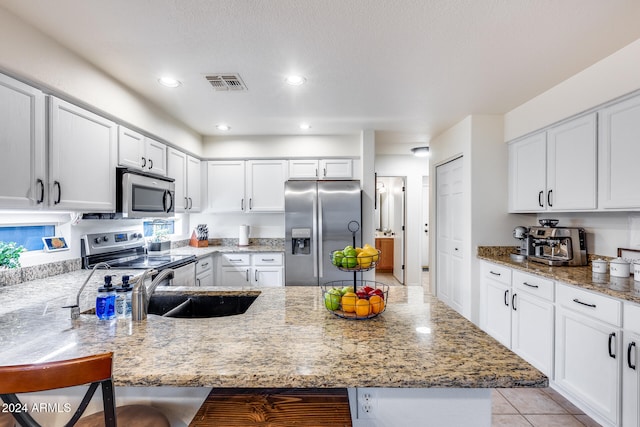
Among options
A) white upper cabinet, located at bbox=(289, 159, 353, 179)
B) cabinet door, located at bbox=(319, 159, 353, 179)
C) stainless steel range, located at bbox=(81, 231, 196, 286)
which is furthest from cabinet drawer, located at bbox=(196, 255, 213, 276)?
cabinet door, located at bbox=(319, 159, 353, 179)

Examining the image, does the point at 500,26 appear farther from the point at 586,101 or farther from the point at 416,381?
the point at 416,381

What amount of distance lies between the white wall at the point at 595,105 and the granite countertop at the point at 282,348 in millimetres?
1898

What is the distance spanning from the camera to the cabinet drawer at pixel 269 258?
12.8 feet

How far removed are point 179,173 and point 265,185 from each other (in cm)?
105

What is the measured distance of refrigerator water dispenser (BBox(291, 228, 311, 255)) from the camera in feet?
12.0

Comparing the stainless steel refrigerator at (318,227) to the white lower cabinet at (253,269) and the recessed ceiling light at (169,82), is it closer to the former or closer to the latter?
the white lower cabinet at (253,269)

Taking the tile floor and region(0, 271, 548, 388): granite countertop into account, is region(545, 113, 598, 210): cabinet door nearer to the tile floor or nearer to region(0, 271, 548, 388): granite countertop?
the tile floor

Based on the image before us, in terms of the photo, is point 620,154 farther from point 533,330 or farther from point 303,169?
point 303,169

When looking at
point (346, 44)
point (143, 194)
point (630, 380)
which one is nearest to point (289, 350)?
point (346, 44)

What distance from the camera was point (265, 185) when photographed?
13.6 ft

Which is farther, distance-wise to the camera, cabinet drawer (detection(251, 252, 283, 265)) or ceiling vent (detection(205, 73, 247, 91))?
cabinet drawer (detection(251, 252, 283, 265))

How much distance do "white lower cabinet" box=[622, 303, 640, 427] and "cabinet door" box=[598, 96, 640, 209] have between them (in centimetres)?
74

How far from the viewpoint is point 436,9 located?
1.60 metres

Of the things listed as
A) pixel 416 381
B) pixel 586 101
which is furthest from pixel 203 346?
pixel 586 101
